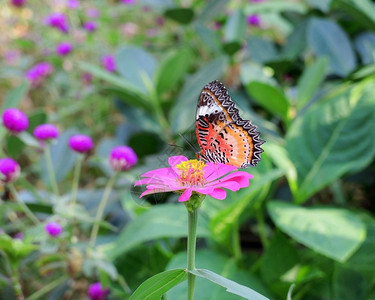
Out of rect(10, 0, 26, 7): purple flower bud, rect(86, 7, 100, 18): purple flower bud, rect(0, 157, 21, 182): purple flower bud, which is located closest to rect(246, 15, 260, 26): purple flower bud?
rect(86, 7, 100, 18): purple flower bud

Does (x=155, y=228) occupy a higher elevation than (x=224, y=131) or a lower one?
lower

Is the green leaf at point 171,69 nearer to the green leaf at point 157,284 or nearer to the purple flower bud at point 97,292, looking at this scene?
the purple flower bud at point 97,292

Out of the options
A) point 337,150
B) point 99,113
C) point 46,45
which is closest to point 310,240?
point 337,150

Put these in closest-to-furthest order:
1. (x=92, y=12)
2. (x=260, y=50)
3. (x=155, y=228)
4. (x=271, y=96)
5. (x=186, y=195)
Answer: (x=186, y=195) → (x=155, y=228) → (x=271, y=96) → (x=260, y=50) → (x=92, y=12)

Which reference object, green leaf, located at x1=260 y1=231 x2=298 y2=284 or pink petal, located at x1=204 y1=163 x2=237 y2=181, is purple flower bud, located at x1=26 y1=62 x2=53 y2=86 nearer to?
green leaf, located at x1=260 y1=231 x2=298 y2=284

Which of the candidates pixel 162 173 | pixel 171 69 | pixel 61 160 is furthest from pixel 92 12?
pixel 162 173

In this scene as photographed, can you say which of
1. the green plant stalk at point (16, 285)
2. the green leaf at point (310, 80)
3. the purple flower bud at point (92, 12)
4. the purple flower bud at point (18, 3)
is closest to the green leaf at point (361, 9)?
the green leaf at point (310, 80)

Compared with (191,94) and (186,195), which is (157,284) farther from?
(191,94)
